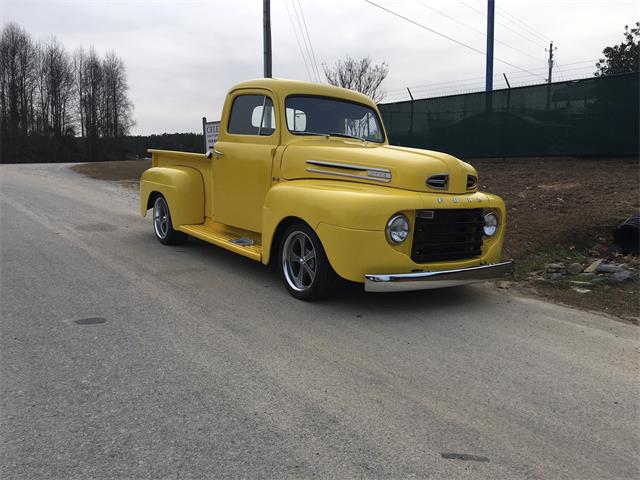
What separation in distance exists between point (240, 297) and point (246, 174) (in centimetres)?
164

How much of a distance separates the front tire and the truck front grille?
86cm

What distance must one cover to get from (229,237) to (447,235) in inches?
114

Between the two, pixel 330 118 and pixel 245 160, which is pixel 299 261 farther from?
pixel 330 118

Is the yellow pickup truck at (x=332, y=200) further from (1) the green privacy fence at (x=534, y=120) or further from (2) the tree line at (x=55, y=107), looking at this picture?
(2) the tree line at (x=55, y=107)

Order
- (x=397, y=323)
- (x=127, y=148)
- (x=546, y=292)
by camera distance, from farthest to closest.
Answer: (x=127, y=148), (x=546, y=292), (x=397, y=323)

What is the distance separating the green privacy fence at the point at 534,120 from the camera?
41.2ft

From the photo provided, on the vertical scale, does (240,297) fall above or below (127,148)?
below

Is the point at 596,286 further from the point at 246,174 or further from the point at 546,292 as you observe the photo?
the point at 246,174

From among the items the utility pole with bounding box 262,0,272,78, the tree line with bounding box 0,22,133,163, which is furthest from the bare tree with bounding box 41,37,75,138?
the utility pole with bounding box 262,0,272,78

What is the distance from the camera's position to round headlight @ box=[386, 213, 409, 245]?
4.62 meters

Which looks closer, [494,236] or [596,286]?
[494,236]

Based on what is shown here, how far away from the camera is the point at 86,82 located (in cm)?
7650

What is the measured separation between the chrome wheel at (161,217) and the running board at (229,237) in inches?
25.4

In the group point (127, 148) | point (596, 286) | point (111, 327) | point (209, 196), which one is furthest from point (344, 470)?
point (127, 148)
